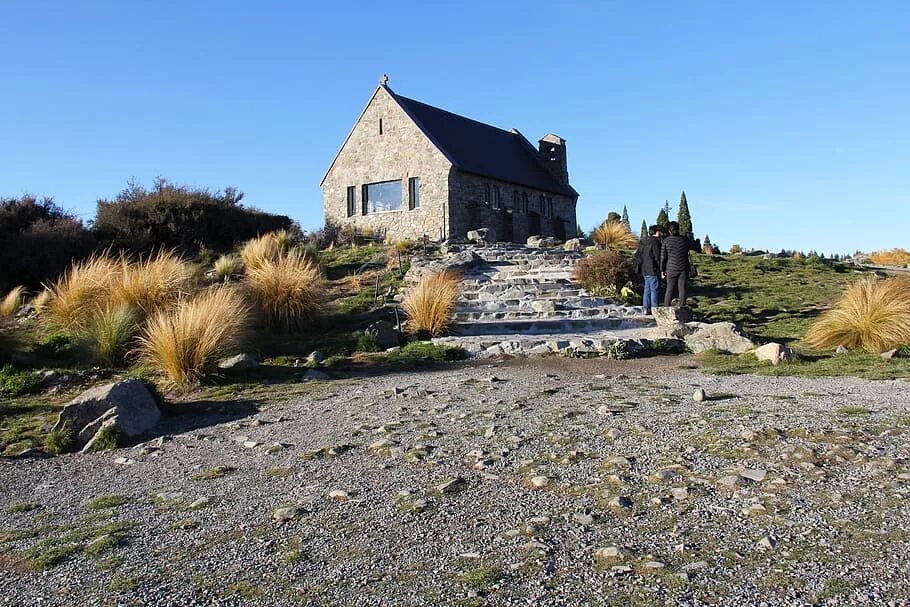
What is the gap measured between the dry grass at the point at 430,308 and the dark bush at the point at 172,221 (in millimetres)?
9691

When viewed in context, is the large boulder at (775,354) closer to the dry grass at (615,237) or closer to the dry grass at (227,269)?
the dry grass at (227,269)

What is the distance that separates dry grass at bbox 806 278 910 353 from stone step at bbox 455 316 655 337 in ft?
10.2

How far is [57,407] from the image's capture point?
8.30 meters

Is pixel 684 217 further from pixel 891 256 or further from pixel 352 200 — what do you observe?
pixel 352 200

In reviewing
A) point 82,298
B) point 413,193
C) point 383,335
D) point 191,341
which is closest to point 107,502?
point 191,341

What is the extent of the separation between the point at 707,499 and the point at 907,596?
1269 millimetres

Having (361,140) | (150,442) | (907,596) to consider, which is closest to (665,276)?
(150,442)

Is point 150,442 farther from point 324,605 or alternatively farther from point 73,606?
point 324,605

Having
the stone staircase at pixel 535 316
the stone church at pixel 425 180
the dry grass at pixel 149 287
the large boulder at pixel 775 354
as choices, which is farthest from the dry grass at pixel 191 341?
the stone church at pixel 425 180

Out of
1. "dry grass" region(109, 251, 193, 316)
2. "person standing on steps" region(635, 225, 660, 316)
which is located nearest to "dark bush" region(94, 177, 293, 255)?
"dry grass" region(109, 251, 193, 316)

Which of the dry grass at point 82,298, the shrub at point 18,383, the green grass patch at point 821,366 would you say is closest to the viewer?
the green grass patch at point 821,366

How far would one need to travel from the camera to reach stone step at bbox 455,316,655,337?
12.9 meters

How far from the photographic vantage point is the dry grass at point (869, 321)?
9.54 m

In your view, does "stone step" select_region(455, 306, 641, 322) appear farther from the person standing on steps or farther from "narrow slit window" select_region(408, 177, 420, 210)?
"narrow slit window" select_region(408, 177, 420, 210)
